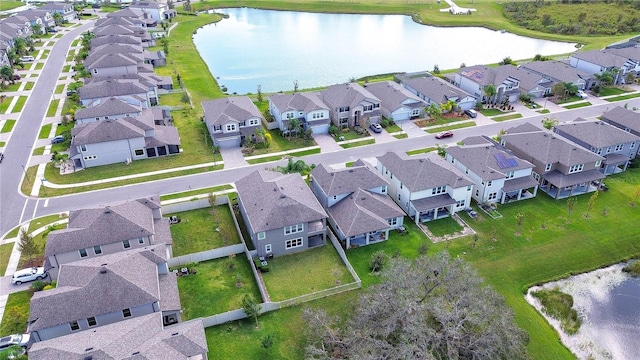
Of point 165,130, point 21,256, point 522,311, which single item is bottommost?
point 522,311

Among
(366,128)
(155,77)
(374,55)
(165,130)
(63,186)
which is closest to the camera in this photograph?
(63,186)

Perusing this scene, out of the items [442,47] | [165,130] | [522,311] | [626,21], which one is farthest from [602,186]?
[626,21]

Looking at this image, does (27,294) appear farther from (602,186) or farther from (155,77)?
(602,186)

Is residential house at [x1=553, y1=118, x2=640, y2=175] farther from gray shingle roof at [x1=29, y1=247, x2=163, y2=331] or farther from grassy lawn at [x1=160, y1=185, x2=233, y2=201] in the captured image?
gray shingle roof at [x1=29, y1=247, x2=163, y2=331]

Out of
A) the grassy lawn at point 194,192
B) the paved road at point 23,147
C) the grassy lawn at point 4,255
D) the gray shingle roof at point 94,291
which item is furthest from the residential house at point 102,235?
the paved road at point 23,147

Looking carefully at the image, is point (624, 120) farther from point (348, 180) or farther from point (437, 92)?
point (348, 180)

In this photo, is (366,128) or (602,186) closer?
(602,186)
